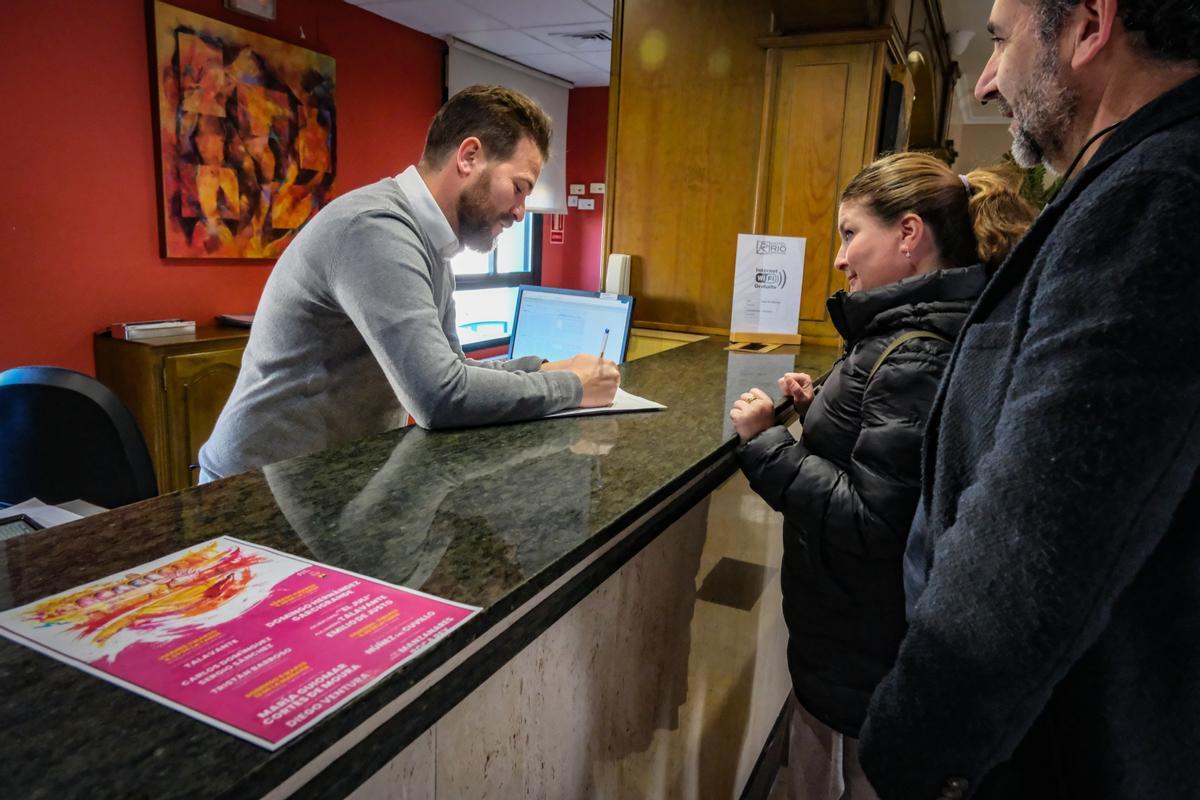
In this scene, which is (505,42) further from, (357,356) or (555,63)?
(357,356)

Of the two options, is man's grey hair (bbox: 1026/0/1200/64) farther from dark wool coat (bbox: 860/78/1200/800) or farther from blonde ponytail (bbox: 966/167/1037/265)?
blonde ponytail (bbox: 966/167/1037/265)

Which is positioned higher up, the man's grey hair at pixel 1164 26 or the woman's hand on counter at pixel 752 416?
the man's grey hair at pixel 1164 26

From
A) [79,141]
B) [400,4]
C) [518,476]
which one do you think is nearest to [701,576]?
[518,476]

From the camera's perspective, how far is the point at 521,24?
15.3 ft

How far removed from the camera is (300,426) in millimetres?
1395

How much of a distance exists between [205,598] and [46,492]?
1.16m

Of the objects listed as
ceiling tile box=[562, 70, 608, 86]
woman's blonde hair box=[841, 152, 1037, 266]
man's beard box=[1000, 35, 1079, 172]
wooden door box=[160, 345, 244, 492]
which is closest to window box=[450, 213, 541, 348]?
ceiling tile box=[562, 70, 608, 86]

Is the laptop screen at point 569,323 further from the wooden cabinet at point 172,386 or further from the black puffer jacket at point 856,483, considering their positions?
the wooden cabinet at point 172,386

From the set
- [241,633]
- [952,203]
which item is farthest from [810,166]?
[241,633]

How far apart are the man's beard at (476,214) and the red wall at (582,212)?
190 inches

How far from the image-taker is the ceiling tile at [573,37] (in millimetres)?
4660

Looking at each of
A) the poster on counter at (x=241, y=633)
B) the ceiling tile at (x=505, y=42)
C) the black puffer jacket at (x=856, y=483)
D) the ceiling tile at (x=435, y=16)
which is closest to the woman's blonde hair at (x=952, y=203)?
the black puffer jacket at (x=856, y=483)

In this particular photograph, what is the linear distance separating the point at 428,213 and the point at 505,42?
423 centimetres

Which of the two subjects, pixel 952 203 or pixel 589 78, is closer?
pixel 952 203
